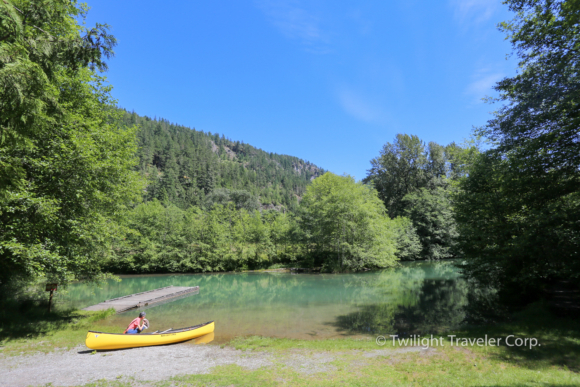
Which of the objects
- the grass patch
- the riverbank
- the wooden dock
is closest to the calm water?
the wooden dock

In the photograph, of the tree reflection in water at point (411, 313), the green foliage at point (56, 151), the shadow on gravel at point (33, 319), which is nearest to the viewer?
A: the green foliage at point (56, 151)

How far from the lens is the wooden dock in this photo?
17611mm

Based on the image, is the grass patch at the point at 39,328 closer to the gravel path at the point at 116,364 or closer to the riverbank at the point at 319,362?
the riverbank at the point at 319,362

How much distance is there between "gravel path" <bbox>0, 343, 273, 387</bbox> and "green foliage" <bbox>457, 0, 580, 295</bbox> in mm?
10460

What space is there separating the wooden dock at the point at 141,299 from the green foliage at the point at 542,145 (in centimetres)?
2069

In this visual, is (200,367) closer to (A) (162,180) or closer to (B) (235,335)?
(B) (235,335)

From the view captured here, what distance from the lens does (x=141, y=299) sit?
65.2 feet

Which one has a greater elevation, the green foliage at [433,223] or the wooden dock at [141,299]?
the green foliage at [433,223]

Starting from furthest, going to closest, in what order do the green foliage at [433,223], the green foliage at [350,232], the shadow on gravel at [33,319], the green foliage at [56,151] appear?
1. the green foliage at [433,223]
2. the green foliage at [350,232]
3. the shadow on gravel at [33,319]
4. the green foliage at [56,151]

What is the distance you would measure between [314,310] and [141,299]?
1234 centimetres

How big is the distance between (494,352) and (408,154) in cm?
5250

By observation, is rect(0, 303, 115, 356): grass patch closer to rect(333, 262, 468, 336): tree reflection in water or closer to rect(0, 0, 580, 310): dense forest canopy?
rect(0, 0, 580, 310): dense forest canopy

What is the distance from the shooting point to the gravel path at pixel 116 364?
23.4 feet

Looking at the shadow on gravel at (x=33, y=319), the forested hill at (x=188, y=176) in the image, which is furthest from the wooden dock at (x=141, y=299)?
the forested hill at (x=188, y=176)
